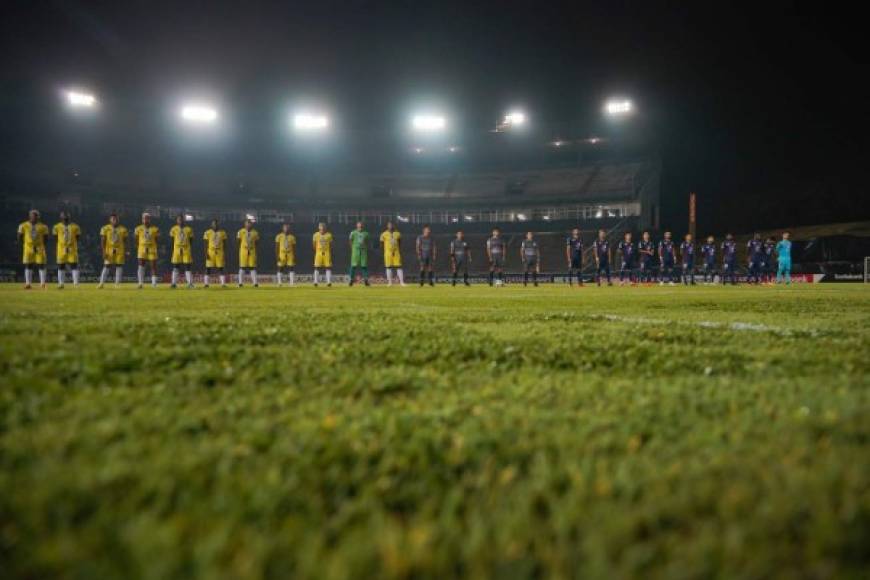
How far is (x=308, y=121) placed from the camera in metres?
38.9

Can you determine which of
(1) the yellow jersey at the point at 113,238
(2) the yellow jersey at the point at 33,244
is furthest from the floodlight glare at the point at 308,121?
(2) the yellow jersey at the point at 33,244

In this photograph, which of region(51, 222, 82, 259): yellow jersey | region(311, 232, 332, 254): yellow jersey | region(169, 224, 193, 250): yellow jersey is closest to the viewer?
region(51, 222, 82, 259): yellow jersey

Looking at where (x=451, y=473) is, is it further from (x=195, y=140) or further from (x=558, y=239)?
(x=195, y=140)

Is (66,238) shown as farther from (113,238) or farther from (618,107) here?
(618,107)

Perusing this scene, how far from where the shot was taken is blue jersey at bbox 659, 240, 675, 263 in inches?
929

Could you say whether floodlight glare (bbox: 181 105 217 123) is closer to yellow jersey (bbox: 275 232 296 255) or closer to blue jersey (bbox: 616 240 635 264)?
yellow jersey (bbox: 275 232 296 255)

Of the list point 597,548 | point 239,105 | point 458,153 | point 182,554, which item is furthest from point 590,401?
point 458,153

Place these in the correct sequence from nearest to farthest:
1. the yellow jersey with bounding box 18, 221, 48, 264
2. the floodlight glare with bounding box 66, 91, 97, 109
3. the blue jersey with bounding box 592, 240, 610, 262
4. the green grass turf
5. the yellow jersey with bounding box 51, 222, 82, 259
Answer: the green grass turf
the yellow jersey with bounding box 18, 221, 48, 264
the yellow jersey with bounding box 51, 222, 82, 259
the blue jersey with bounding box 592, 240, 610, 262
the floodlight glare with bounding box 66, 91, 97, 109

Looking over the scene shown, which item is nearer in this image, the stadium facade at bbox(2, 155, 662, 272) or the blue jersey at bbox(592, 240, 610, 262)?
the blue jersey at bbox(592, 240, 610, 262)

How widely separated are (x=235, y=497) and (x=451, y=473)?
0.45 meters

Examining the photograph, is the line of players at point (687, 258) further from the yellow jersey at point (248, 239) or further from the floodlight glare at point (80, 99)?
the floodlight glare at point (80, 99)

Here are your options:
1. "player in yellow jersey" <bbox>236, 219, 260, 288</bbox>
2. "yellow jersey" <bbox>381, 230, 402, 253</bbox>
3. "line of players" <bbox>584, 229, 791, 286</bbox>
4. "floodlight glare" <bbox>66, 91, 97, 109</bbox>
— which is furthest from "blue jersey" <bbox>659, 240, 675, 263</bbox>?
"floodlight glare" <bbox>66, 91, 97, 109</bbox>

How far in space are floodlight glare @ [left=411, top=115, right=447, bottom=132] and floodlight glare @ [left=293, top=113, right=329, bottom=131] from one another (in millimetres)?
6938

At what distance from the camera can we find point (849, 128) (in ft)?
105
